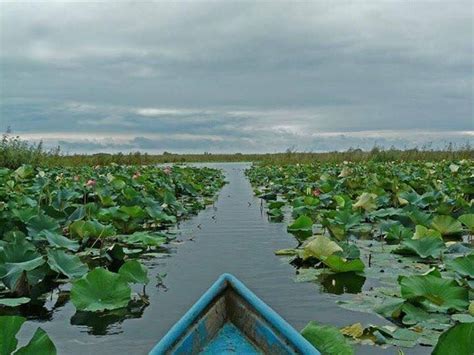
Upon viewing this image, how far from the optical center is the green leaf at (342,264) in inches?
162

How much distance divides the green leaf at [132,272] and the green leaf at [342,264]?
1355 millimetres

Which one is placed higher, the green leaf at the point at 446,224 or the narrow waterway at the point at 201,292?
the green leaf at the point at 446,224

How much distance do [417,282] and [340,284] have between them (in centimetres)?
106

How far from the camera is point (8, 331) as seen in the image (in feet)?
6.74

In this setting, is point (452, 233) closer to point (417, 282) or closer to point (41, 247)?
point (417, 282)

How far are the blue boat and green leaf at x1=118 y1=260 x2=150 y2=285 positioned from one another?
4.86 ft

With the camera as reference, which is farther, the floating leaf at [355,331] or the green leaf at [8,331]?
the floating leaf at [355,331]

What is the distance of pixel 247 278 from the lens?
4539mm

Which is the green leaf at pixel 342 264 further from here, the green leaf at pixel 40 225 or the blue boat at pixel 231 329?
the green leaf at pixel 40 225

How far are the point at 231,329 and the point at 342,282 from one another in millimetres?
2123

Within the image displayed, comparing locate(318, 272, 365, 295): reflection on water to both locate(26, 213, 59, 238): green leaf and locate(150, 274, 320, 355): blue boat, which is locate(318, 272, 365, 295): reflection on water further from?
locate(26, 213, 59, 238): green leaf

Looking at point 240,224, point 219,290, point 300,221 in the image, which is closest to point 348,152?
point 240,224

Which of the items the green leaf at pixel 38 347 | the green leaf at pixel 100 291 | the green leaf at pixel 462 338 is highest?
the green leaf at pixel 462 338

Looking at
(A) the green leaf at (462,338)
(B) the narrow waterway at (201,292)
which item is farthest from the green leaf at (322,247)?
(A) the green leaf at (462,338)
